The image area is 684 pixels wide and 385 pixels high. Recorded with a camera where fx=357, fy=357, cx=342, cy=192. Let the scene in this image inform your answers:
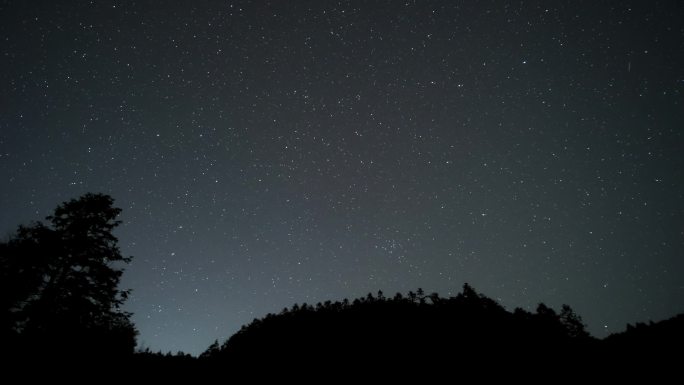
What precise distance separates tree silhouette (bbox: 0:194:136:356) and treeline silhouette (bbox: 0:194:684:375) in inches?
1.6

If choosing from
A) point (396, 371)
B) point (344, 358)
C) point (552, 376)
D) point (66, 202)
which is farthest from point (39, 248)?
point (552, 376)

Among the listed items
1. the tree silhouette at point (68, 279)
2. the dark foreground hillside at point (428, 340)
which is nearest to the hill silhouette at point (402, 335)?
the dark foreground hillside at point (428, 340)

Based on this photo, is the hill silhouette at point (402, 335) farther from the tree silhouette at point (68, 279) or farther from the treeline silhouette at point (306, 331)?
the tree silhouette at point (68, 279)

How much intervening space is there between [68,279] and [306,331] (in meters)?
11.5

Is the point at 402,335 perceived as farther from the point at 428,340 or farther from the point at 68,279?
the point at 68,279

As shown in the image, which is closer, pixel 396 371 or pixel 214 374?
pixel 396 371

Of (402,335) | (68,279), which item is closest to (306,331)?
(402,335)

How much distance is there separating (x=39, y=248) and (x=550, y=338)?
19.8 meters

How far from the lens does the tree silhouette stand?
14055mm

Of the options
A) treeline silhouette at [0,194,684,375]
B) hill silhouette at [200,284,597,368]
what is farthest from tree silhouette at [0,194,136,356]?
hill silhouette at [200,284,597,368]

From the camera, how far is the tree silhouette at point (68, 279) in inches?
553

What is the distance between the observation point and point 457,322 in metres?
10.5

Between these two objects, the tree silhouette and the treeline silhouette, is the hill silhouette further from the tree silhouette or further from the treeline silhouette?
the tree silhouette

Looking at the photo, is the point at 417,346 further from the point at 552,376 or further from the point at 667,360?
the point at 667,360
